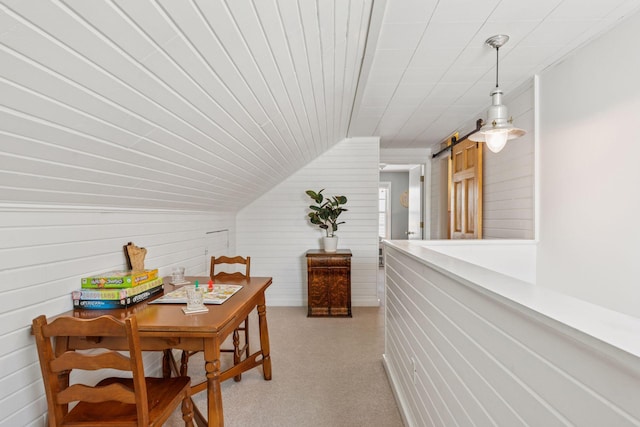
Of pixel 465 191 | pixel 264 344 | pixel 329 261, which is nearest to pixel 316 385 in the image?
pixel 264 344

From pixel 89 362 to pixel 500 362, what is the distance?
136 centimetres

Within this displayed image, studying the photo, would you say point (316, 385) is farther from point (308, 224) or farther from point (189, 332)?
point (308, 224)

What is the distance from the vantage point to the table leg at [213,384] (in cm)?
148

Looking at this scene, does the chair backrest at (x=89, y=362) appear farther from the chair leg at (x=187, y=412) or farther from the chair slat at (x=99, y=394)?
the chair leg at (x=187, y=412)

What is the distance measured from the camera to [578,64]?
2.27 metres

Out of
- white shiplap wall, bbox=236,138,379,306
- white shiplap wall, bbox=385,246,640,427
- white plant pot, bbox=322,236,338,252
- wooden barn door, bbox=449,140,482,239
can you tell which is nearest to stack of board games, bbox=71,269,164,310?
white shiplap wall, bbox=385,246,640,427

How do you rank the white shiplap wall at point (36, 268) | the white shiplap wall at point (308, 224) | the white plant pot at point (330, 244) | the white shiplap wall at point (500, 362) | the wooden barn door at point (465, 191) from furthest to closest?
the white shiplap wall at point (308, 224) < the white plant pot at point (330, 244) < the wooden barn door at point (465, 191) < the white shiplap wall at point (36, 268) < the white shiplap wall at point (500, 362)

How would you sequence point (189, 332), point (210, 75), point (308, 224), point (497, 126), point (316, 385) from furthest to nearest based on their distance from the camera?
point (308, 224), point (316, 385), point (497, 126), point (189, 332), point (210, 75)

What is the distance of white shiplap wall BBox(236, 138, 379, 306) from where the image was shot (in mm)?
4367

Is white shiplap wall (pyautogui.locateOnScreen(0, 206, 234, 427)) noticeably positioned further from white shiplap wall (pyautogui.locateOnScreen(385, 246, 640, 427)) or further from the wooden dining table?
white shiplap wall (pyautogui.locateOnScreen(385, 246, 640, 427))

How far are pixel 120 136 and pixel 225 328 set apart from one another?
0.93 metres

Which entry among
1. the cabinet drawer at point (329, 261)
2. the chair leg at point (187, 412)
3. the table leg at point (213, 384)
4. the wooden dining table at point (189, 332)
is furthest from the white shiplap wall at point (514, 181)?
the chair leg at point (187, 412)

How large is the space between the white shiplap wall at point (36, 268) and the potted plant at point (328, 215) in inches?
90.5

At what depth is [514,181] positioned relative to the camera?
2990 millimetres
